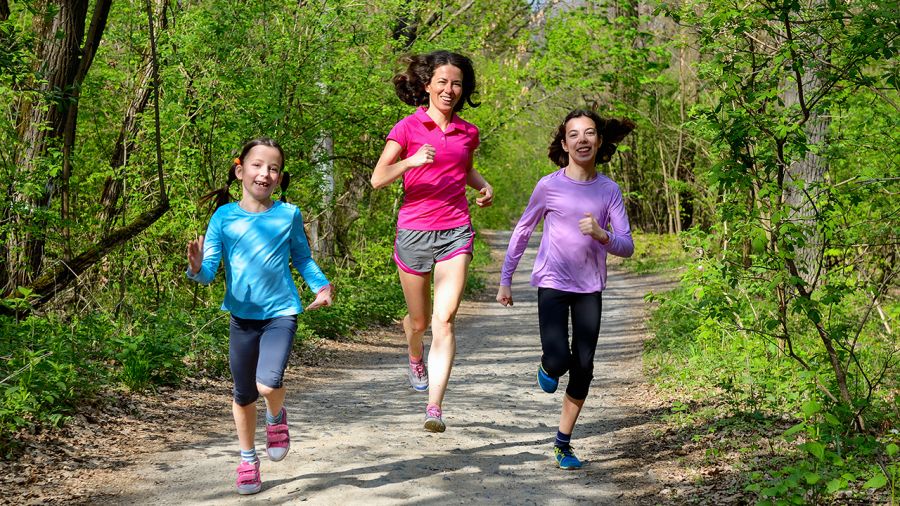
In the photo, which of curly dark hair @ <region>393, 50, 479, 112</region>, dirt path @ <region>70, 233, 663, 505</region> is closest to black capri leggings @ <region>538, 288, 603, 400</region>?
dirt path @ <region>70, 233, 663, 505</region>

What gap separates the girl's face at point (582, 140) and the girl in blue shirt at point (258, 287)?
1879 mm

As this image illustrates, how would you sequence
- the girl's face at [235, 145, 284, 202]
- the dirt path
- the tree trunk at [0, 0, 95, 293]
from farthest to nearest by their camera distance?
the tree trunk at [0, 0, 95, 293]
the dirt path
the girl's face at [235, 145, 284, 202]

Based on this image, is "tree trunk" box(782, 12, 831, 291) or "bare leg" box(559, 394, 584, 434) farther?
"tree trunk" box(782, 12, 831, 291)

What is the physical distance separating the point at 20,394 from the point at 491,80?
55.9 ft

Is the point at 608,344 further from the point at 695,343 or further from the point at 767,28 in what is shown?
the point at 767,28

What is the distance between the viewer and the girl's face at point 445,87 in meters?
6.16

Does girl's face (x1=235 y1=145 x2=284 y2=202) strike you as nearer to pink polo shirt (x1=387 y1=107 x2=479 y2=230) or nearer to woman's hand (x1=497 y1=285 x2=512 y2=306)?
pink polo shirt (x1=387 y1=107 x2=479 y2=230)

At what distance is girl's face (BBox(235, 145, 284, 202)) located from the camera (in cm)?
515

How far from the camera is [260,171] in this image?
16.9 feet

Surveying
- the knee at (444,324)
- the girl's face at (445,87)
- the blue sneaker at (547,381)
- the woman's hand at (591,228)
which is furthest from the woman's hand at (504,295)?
the girl's face at (445,87)

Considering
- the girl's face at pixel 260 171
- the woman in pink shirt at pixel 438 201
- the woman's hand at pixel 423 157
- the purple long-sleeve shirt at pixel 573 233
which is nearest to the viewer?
the girl's face at pixel 260 171

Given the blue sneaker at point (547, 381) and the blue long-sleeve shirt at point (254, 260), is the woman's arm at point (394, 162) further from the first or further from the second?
the blue sneaker at point (547, 381)

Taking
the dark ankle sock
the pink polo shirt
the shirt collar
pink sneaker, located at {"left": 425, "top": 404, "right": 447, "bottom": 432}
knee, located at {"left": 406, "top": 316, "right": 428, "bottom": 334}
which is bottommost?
the dark ankle sock

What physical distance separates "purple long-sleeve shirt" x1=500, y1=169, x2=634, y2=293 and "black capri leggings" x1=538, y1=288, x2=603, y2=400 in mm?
77
